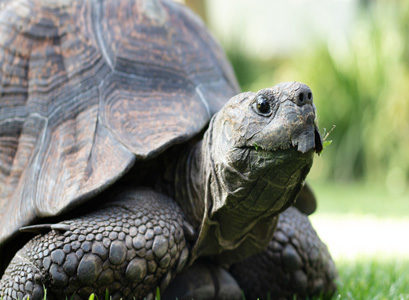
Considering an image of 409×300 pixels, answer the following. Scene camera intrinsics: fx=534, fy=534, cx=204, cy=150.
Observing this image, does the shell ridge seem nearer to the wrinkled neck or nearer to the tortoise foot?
the wrinkled neck

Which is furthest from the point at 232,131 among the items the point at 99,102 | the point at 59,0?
the point at 59,0

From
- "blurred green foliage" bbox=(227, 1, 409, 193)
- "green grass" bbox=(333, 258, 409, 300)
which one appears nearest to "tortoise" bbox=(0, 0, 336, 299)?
"green grass" bbox=(333, 258, 409, 300)

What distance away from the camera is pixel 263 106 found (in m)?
1.78

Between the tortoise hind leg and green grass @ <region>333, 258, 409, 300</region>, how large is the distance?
0.13 meters

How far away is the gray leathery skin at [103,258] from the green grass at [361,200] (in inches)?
170

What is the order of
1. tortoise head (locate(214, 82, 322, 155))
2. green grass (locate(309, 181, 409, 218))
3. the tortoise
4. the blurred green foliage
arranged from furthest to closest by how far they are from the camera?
the blurred green foliage → green grass (locate(309, 181, 409, 218)) → the tortoise → tortoise head (locate(214, 82, 322, 155))

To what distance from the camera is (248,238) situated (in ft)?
7.41

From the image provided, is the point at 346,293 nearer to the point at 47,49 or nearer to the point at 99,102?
the point at 99,102

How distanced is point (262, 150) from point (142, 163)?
2.29 feet

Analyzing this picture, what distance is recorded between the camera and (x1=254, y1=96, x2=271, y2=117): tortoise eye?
5.81 ft

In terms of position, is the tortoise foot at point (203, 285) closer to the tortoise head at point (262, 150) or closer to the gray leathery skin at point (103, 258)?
the gray leathery skin at point (103, 258)

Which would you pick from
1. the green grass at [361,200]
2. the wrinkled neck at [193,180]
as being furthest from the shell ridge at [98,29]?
the green grass at [361,200]

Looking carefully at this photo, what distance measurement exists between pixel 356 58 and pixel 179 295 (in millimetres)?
9251

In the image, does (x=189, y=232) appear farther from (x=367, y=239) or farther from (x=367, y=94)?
(x=367, y=94)
